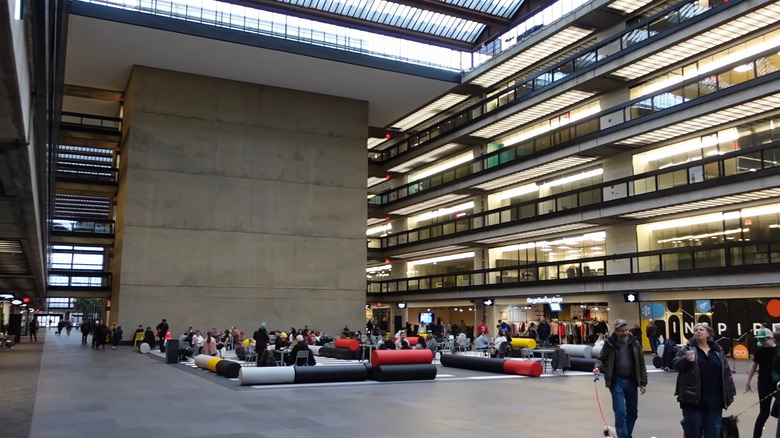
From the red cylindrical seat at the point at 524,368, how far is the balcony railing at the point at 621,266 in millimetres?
11303

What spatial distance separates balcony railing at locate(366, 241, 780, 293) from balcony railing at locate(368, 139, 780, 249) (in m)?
2.80

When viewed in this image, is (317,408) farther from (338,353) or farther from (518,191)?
(518,191)

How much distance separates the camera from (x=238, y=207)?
39844 millimetres

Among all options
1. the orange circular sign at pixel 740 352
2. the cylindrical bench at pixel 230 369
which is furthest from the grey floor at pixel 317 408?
the orange circular sign at pixel 740 352

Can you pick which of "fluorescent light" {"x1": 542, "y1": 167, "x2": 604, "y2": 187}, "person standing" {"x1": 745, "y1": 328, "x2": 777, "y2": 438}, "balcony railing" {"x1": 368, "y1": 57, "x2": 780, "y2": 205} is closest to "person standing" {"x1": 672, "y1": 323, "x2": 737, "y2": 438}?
"person standing" {"x1": 745, "y1": 328, "x2": 777, "y2": 438}

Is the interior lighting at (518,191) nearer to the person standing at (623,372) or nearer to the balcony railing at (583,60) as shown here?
the balcony railing at (583,60)

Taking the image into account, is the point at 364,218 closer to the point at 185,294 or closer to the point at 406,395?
the point at 185,294

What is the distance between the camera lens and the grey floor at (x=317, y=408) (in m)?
10.4

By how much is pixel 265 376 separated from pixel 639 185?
72.0 ft

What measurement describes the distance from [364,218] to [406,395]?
29.1 meters

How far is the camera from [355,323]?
→ 4253 centimetres

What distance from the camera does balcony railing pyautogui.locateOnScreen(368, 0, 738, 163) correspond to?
95.8 ft

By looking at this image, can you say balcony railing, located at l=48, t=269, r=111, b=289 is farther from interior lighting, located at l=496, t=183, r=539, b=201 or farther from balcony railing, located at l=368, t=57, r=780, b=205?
interior lighting, located at l=496, t=183, r=539, b=201

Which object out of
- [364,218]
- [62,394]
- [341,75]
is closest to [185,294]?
[364,218]
